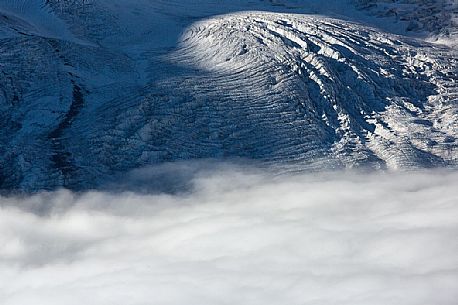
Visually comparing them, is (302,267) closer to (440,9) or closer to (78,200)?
(78,200)

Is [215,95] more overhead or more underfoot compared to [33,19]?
more underfoot

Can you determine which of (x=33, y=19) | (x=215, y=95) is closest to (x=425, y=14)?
(x=215, y=95)

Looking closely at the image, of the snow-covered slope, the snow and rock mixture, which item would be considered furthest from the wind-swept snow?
the snow and rock mixture

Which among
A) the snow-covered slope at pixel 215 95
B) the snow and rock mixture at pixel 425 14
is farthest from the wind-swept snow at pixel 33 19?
the snow and rock mixture at pixel 425 14

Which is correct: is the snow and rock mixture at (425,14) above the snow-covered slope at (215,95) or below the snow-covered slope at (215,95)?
above

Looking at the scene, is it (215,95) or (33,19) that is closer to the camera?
(215,95)

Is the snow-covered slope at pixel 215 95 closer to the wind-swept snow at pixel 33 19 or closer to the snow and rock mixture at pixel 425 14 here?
the wind-swept snow at pixel 33 19

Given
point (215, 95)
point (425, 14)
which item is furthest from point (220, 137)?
point (425, 14)

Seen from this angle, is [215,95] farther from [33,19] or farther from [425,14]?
[425,14]

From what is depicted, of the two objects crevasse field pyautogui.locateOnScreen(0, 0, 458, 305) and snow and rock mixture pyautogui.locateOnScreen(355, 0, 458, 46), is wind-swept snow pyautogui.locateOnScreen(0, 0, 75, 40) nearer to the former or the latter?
crevasse field pyautogui.locateOnScreen(0, 0, 458, 305)

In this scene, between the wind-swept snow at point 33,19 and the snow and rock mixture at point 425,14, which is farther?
the snow and rock mixture at point 425,14
